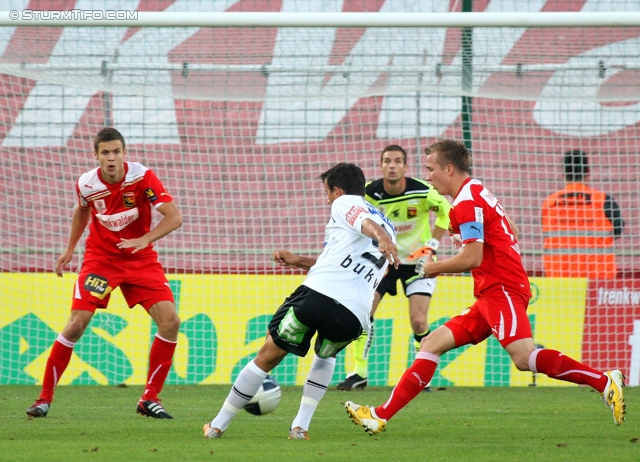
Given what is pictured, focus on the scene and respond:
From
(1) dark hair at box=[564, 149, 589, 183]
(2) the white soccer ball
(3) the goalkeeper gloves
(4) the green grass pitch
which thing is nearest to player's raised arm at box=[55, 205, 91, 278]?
(4) the green grass pitch

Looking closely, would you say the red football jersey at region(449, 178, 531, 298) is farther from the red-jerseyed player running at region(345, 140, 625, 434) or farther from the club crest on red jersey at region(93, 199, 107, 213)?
the club crest on red jersey at region(93, 199, 107, 213)

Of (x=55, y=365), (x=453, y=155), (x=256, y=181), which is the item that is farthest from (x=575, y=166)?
(x=55, y=365)

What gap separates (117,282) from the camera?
281 inches

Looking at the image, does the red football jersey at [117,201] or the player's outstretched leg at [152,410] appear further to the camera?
the red football jersey at [117,201]

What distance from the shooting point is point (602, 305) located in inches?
398

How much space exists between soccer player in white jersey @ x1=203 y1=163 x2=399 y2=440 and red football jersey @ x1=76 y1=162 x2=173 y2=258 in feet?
6.46

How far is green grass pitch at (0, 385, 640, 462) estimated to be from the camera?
498cm

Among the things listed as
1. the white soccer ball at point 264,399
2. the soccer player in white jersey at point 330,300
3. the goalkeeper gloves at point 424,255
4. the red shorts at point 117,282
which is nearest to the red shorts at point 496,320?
the goalkeeper gloves at point 424,255

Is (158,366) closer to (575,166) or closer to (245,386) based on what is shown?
(245,386)

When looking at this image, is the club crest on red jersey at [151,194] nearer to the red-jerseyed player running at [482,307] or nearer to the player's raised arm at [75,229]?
the player's raised arm at [75,229]

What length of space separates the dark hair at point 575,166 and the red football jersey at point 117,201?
5569mm

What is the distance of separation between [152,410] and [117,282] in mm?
1017

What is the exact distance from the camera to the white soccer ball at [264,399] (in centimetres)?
575

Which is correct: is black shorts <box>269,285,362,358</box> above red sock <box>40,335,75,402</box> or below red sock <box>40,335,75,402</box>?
above
